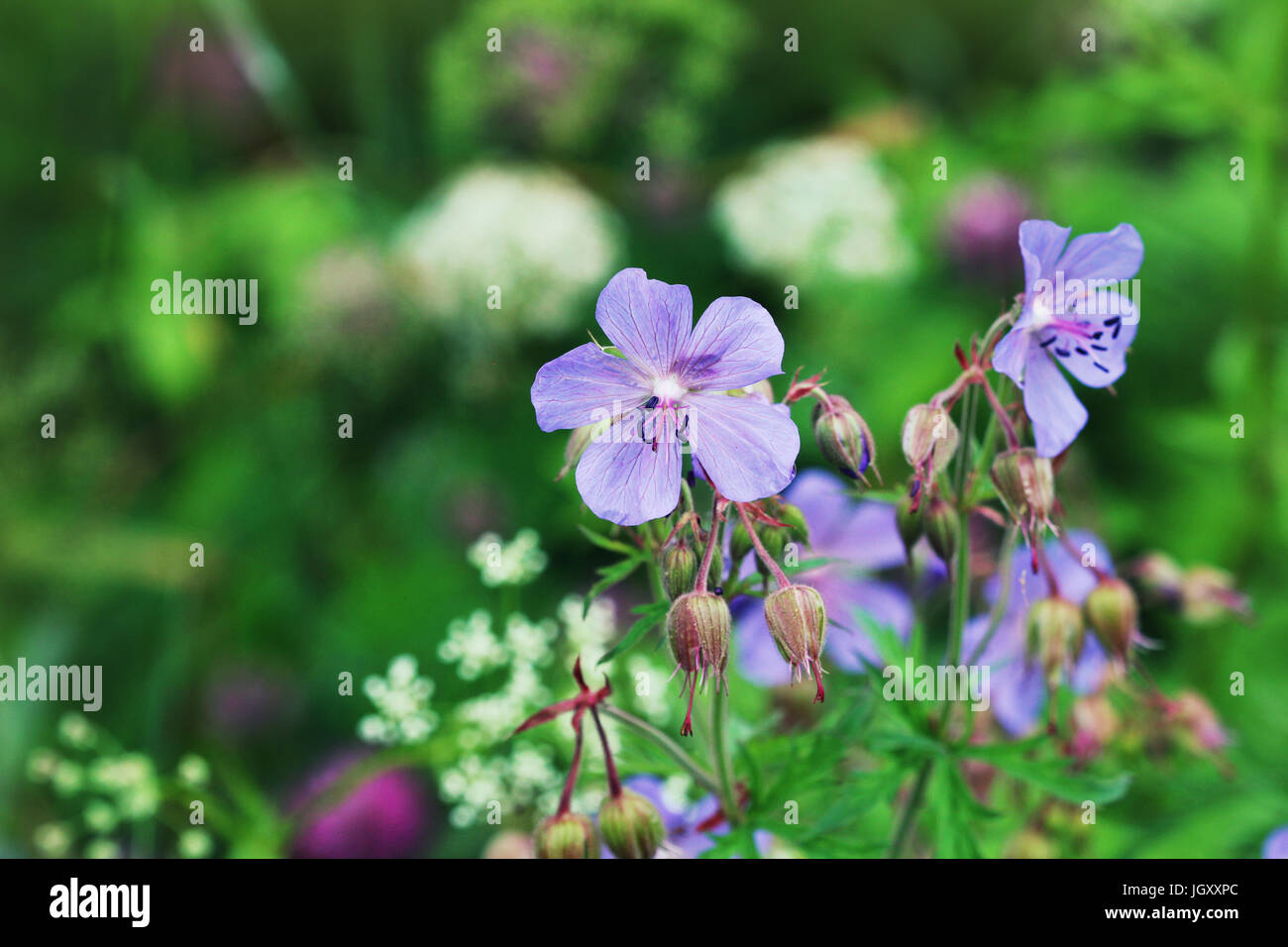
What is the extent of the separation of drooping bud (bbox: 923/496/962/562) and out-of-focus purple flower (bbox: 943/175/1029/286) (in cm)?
113

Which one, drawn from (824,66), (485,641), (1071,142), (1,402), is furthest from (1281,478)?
(1,402)

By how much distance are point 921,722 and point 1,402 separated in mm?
1295

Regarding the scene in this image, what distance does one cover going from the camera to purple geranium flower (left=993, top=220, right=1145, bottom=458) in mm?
566

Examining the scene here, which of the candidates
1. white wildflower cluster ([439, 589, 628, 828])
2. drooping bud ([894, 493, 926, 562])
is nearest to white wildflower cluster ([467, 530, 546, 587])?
white wildflower cluster ([439, 589, 628, 828])

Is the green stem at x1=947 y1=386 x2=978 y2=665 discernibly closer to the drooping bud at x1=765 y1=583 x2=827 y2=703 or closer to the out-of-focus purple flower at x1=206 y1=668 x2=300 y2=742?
the drooping bud at x1=765 y1=583 x2=827 y2=703

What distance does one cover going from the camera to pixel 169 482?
1.91 meters

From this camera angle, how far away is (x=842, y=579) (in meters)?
0.93

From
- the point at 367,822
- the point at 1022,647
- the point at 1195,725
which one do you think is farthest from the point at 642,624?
the point at 367,822

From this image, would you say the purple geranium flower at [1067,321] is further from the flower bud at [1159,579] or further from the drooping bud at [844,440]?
the flower bud at [1159,579]

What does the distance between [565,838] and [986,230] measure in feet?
4.25

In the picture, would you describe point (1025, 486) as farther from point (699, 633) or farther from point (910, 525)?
point (699, 633)

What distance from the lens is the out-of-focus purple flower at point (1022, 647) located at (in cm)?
79

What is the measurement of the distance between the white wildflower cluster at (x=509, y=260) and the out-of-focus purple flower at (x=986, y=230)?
518mm

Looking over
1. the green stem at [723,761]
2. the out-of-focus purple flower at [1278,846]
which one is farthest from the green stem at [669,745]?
the out-of-focus purple flower at [1278,846]
